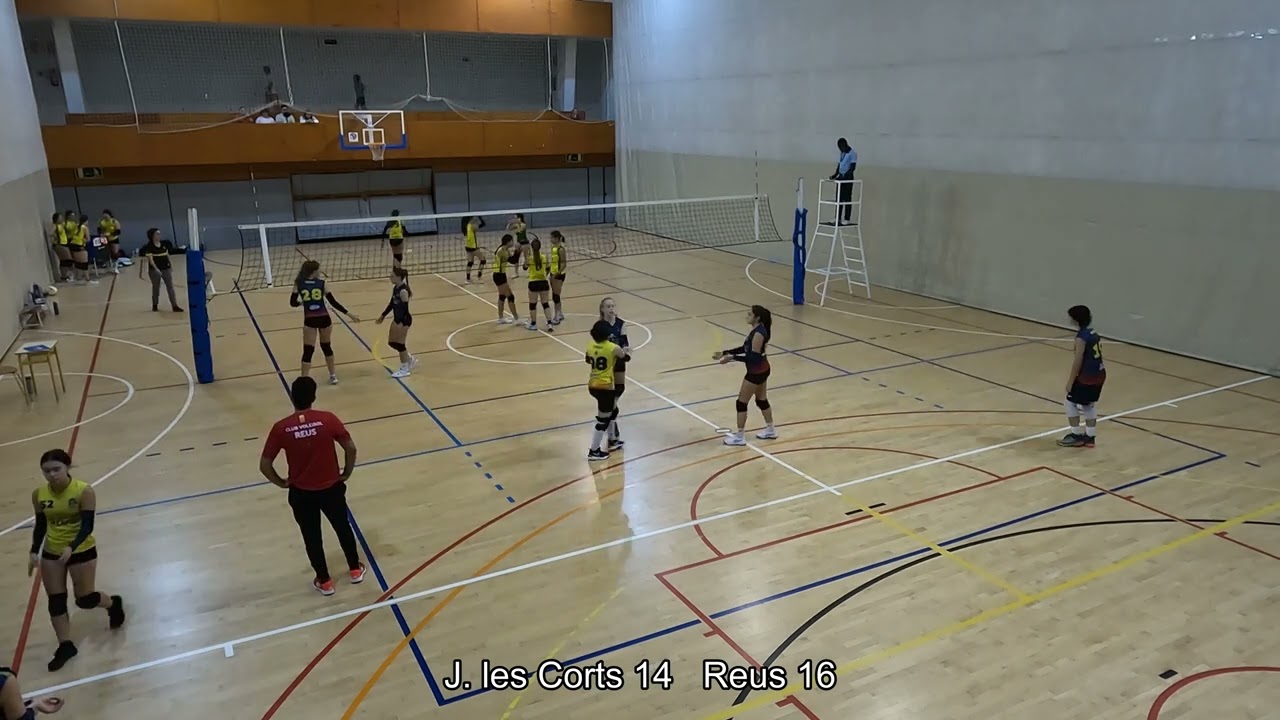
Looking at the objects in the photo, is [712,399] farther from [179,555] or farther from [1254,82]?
[1254,82]

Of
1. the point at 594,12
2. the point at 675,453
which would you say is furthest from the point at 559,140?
the point at 675,453

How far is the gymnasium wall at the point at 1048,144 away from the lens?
11.4 meters

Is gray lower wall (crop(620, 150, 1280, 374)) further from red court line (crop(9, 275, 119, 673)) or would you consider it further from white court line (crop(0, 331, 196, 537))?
red court line (crop(9, 275, 119, 673))

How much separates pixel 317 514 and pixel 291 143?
2064 centimetres

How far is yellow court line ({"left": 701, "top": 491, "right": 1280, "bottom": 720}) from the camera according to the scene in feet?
16.7

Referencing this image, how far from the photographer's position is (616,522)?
734 cm

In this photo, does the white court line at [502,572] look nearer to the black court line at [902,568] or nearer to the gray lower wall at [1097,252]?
the black court line at [902,568]

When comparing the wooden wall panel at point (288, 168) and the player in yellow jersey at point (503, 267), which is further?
the wooden wall panel at point (288, 168)

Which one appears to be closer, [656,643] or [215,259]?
[656,643]

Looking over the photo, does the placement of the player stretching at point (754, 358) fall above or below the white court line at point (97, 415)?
above

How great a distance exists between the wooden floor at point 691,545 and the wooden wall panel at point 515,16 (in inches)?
668

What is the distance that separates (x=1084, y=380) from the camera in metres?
8.56

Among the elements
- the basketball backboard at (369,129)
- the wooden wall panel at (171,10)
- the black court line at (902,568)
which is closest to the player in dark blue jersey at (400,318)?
the black court line at (902,568)

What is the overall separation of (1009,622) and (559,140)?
23811 millimetres
